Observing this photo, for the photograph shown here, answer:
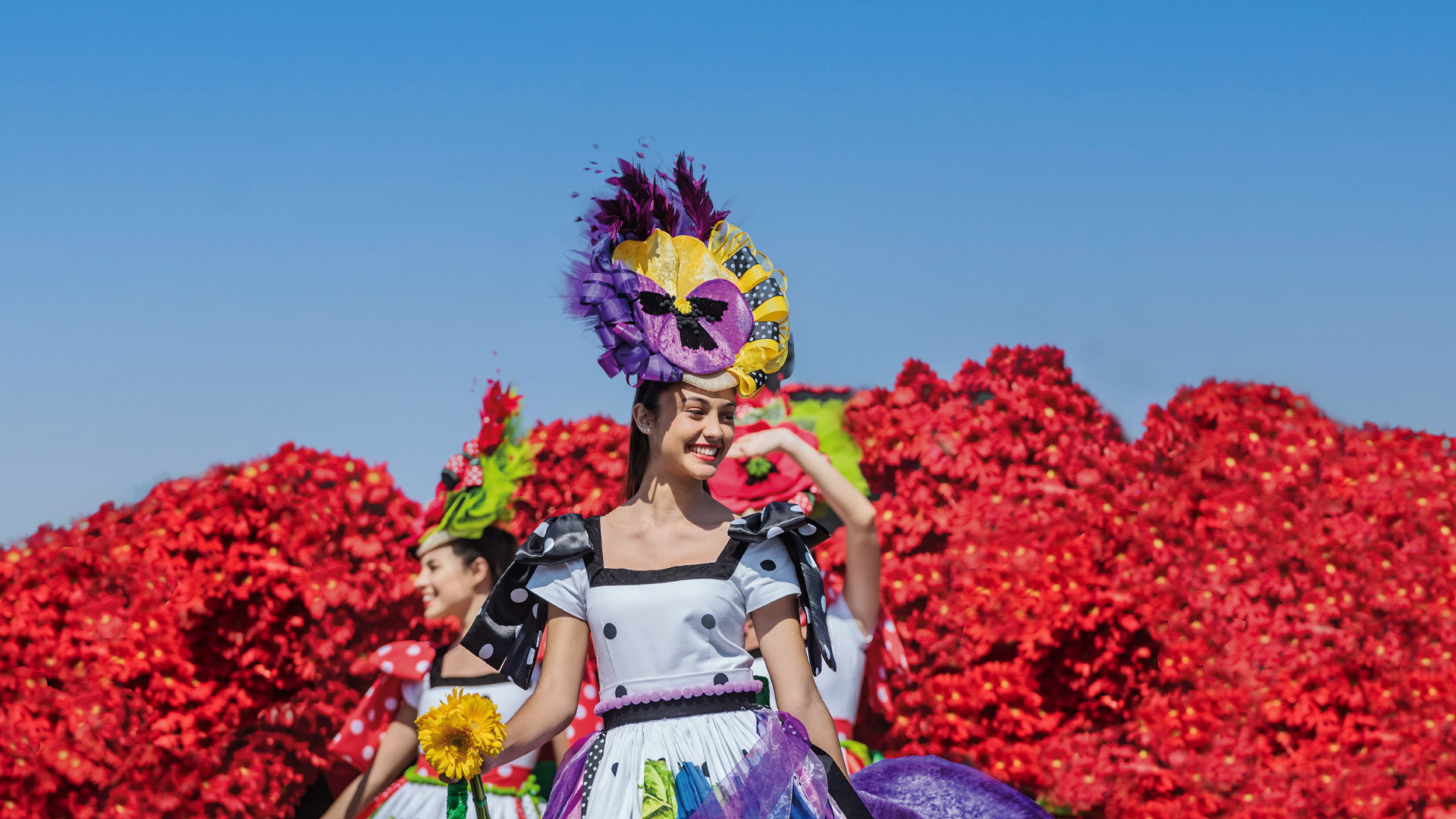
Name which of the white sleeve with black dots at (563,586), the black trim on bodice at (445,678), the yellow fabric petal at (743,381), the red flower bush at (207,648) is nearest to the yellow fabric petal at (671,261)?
the yellow fabric petal at (743,381)

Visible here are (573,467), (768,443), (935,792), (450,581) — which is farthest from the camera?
(573,467)

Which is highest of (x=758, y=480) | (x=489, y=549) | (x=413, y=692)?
(x=758, y=480)

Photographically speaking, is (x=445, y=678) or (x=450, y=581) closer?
(x=445, y=678)

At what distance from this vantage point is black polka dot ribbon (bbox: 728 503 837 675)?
301 centimetres

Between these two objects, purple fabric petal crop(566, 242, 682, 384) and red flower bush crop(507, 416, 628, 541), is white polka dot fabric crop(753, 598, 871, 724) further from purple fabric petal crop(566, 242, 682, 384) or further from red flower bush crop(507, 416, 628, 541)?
purple fabric petal crop(566, 242, 682, 384)

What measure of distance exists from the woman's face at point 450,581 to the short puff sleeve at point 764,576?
3112mm

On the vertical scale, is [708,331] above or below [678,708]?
above

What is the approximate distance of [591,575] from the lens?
3062 mm

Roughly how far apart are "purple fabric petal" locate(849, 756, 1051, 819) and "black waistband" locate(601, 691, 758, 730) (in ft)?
2.12

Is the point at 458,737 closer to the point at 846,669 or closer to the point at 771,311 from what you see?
the point at 771,311

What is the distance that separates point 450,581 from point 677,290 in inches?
123

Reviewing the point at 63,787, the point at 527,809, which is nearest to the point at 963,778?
the point at 527,809

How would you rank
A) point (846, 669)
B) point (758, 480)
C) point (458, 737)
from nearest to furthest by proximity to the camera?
point (458, 737) → point (846, 669) → point (758, 480)

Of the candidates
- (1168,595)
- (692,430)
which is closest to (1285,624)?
(1168,595)
